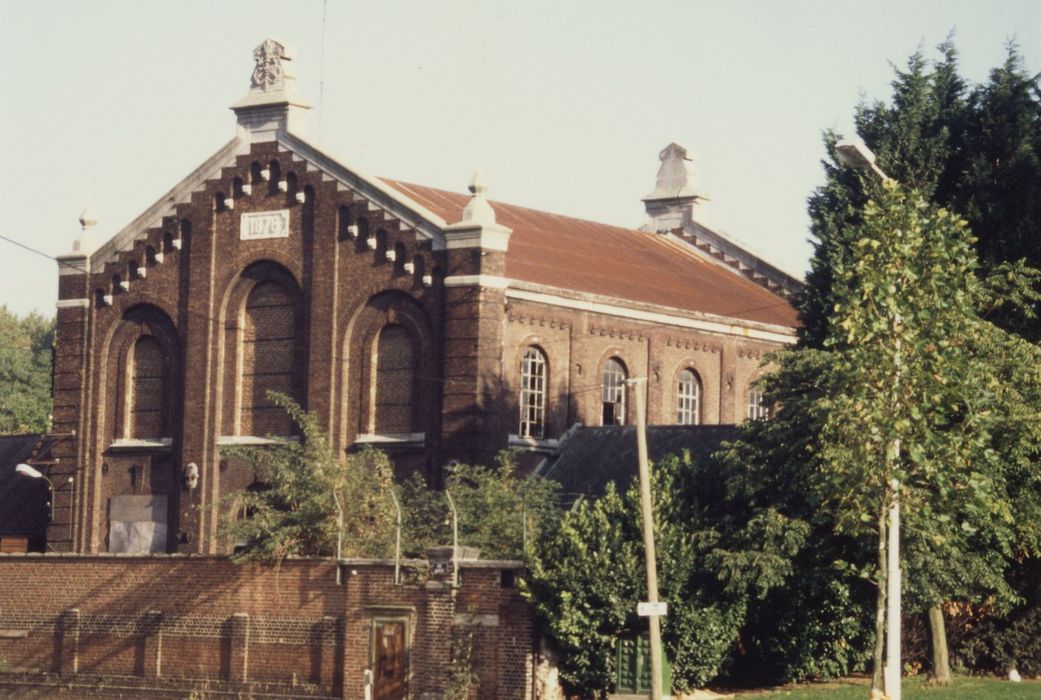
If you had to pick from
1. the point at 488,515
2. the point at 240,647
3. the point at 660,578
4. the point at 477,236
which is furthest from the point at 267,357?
the point at 660,578

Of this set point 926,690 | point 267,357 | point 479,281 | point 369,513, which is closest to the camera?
point 926,690

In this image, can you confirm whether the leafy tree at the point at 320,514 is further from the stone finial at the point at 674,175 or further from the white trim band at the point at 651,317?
the stone finial at the point at 674,175

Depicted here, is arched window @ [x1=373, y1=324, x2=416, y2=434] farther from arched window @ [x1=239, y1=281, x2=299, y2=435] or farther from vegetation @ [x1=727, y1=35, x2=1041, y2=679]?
vegetation @ [x1=727, y1=35, x2=1041, y2=679]

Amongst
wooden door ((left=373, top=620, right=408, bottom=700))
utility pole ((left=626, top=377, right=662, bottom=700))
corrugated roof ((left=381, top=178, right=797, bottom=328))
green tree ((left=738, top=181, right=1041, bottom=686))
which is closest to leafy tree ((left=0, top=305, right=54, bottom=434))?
corrugated roof ((left=381, top=178, right=797, bottom=328))

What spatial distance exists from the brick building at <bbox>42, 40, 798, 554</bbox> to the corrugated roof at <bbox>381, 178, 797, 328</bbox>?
8.0 inches

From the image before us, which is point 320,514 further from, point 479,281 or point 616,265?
point 616,265

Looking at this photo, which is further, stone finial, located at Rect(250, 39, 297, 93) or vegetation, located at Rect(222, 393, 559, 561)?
stone finial, located at Rect(250, 39, 297, 93)

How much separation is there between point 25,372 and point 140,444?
53.4 m

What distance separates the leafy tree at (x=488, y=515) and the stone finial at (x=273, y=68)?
13429 millimetres

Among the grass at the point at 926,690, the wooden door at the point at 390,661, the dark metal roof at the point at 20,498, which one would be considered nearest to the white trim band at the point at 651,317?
the wooden door at the point at 390,661

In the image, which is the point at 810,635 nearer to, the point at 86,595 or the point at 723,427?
the point at 723,427

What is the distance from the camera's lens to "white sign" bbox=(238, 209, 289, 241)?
179ft

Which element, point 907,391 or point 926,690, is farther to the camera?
point 926,690

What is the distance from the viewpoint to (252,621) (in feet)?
150
